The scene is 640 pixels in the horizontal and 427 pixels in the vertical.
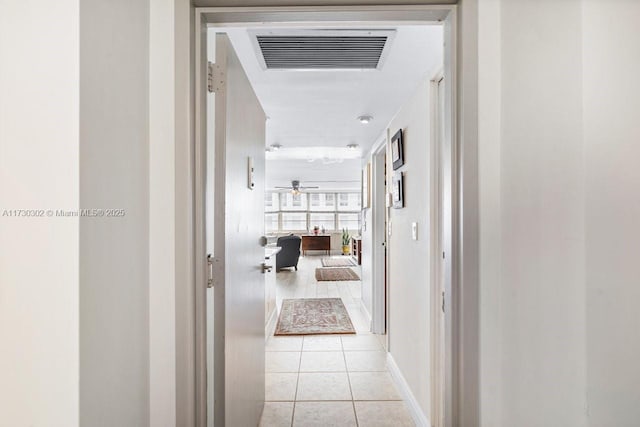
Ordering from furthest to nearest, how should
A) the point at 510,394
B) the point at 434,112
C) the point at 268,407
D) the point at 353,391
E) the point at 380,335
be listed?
the point at 380,335
the point at 353,391
the point at 268,407
the point at 434,112
the point at 510,394

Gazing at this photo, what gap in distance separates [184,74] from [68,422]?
37.9 inches

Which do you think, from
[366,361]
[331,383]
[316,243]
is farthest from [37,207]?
[316,243]

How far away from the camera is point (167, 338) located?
3.51ft

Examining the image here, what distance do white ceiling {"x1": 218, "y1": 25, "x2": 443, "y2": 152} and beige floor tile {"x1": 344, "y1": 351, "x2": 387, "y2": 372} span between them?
2.09 metres

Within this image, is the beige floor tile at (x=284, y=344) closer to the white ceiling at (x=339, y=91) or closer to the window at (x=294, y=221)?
the white ceiling at (x=339, y=91)

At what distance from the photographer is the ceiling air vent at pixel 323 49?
5.11 ft

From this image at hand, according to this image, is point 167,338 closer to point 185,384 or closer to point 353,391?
point 185,384

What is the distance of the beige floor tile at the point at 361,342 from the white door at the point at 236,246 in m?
1.37

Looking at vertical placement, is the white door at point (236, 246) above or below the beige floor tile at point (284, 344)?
above

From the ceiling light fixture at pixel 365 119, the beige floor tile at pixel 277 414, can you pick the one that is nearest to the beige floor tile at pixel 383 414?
the beige floor tile at pixel 277 414

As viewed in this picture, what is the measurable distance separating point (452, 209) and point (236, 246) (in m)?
0.88

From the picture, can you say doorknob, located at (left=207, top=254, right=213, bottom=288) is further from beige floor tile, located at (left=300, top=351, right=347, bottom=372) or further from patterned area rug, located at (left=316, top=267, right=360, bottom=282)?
patterned area rug, located at (left=316, top=267, right=360, bottom=282)

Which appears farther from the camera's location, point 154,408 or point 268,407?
point 268,407

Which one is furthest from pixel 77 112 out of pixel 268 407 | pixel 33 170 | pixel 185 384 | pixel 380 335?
pixel 380 335
